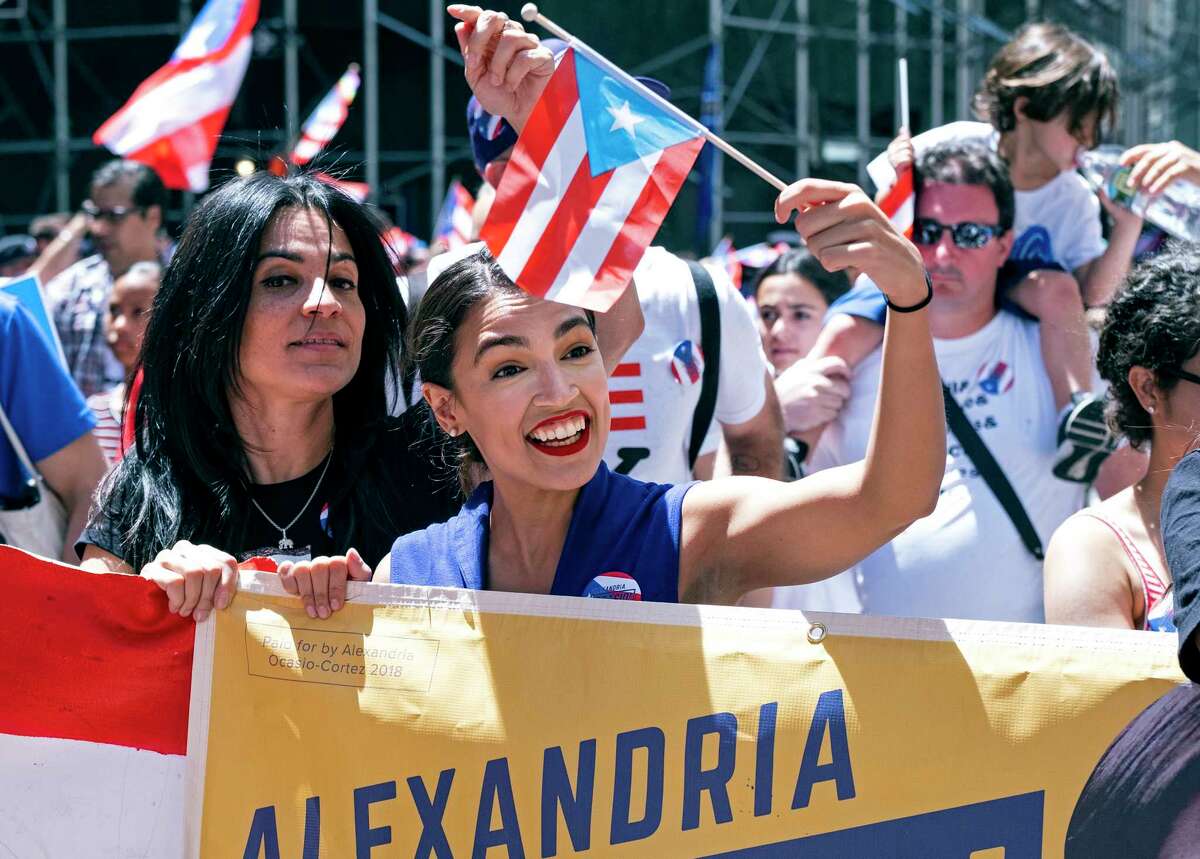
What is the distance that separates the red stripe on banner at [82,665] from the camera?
236 centimetres

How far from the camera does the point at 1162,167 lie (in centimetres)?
354

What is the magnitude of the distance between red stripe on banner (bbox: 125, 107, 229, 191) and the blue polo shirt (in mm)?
1820

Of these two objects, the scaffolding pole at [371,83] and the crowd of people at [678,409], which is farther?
the scaffolding pole at [371,83]

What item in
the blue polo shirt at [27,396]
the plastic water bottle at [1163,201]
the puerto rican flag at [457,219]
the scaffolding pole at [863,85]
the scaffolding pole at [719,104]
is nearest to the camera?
the blue polo shirt at [27,396]

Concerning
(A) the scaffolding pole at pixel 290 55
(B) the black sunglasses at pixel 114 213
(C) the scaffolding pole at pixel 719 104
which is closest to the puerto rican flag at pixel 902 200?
(B) the black sunglasses at pixel 114 213

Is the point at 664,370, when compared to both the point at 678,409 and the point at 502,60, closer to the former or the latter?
the point at 678,409

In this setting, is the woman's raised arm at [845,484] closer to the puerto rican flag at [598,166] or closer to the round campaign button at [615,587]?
the round campaign button at [615,587]

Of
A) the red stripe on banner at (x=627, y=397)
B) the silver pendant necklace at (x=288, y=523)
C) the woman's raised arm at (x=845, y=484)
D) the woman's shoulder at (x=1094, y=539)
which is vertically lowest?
the silver pendant necklace at (x=288, y=523)

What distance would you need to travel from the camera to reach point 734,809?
6.87 ft

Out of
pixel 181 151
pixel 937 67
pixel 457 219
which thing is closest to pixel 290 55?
pixel 937 67

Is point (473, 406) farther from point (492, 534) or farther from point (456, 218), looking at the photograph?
point (456, 218)

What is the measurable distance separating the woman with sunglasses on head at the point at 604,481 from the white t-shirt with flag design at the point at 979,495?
1304 mm

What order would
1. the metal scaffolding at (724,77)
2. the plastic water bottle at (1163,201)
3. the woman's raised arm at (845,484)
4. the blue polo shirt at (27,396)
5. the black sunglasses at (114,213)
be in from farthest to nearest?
1. the metal scaffolding at (724,77)
2. the black sunglasses at (114,213)
3. the plastic water bottle at (1163,201)
4. the blue polo shirt at (27,396)
5. the woman's raised arm at (845,484)

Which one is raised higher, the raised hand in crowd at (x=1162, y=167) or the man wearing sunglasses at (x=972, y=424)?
the raised hand in crowd at (x=1162, y=167)
